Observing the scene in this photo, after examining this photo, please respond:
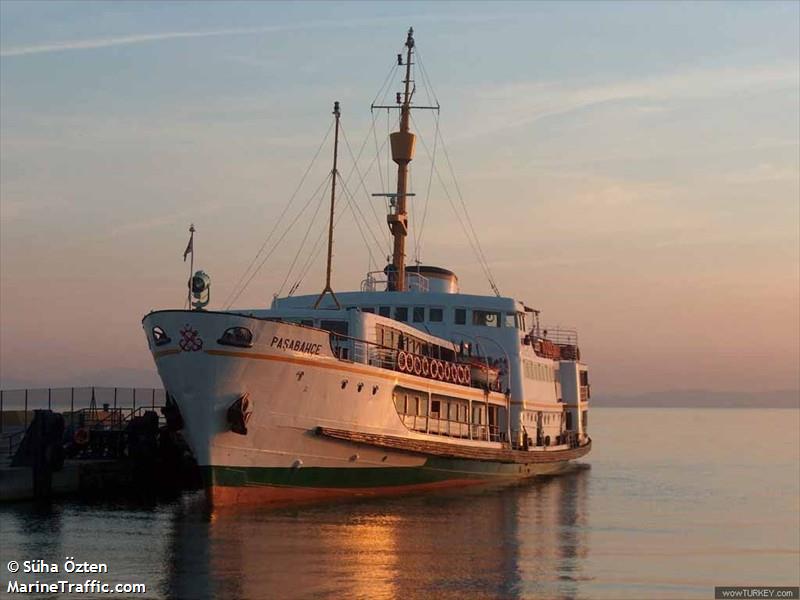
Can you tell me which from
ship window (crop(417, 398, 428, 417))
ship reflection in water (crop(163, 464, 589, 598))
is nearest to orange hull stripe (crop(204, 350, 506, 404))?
ship window (crop(417, 398, 428, 417))

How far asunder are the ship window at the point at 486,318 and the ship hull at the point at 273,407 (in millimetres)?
12431

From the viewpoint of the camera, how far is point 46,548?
29.4m

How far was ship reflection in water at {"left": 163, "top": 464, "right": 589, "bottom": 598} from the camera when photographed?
1002 inches

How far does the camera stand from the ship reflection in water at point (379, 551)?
25.5m

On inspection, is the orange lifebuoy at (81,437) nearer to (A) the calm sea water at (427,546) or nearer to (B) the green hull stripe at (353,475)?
(A) the calm sea water at (427,546)

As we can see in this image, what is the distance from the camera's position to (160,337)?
34.7 metres

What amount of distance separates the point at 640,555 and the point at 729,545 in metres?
4.42

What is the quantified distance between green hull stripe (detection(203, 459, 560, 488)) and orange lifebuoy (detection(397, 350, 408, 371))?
336 cm

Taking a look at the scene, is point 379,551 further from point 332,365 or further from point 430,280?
point 430,280

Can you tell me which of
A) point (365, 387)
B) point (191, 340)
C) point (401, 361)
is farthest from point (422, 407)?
point (191, 340)

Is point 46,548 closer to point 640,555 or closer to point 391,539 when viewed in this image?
point 391,539

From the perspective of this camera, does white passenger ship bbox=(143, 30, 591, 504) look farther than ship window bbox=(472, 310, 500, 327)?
No

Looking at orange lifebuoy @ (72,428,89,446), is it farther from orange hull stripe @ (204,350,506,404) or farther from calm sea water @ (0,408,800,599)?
orange hull stripe @ (204,350,506,404)

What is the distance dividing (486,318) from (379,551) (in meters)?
22.0
